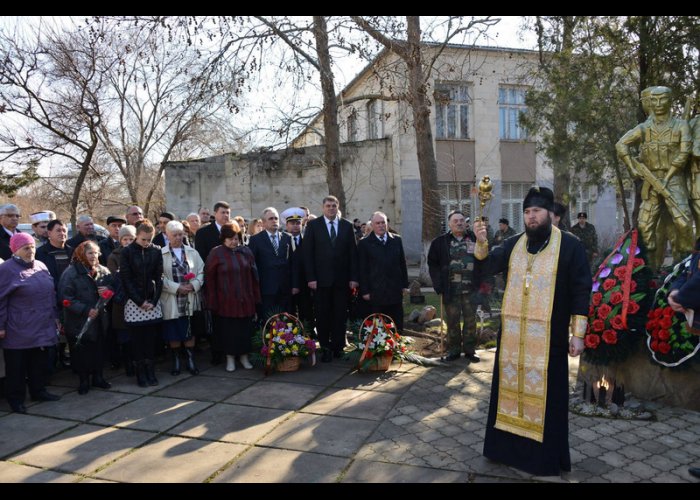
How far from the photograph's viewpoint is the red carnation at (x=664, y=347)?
499cm

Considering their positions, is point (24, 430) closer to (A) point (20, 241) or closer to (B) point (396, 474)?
(A) point (20, 241)

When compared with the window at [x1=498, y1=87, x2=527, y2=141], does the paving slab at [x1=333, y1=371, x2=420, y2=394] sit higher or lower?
lower

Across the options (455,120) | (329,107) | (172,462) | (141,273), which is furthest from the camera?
(455,120)

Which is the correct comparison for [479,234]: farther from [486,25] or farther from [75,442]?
[486,25]

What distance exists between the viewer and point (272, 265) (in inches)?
285

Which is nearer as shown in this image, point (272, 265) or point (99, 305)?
point (99, 305)

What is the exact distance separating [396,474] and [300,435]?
1.06m

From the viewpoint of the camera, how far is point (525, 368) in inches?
158

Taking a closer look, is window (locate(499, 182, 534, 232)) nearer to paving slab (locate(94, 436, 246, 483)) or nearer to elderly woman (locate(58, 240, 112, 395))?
elderly woman (locate(58, 240, 112, 395))

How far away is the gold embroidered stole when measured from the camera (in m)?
3.93

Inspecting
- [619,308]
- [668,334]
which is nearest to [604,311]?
[619,308]

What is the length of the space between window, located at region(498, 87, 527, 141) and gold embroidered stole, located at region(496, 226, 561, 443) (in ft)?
63.5

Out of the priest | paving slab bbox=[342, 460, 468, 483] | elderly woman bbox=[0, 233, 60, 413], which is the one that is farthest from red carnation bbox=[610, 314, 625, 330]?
elderly woman bbox=[0, 233, 60, 413]

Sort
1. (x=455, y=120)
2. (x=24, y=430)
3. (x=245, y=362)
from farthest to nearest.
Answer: (x=455, y=120) → (x=245, y=362) → (x=24, y=430)
